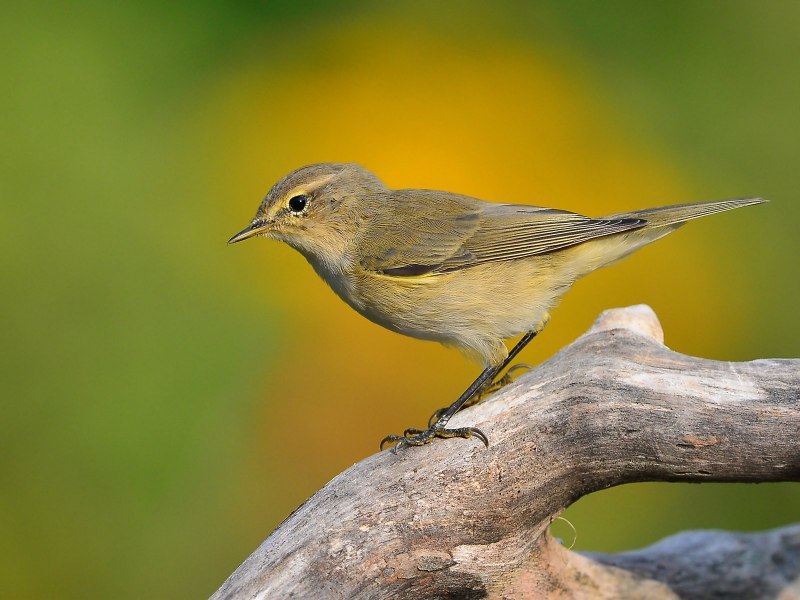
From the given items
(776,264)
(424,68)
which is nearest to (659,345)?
(776,264)

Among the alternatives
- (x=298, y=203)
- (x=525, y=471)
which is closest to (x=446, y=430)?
(x=525, y=471)

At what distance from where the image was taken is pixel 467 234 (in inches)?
147

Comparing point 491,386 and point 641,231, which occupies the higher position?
point 641,231

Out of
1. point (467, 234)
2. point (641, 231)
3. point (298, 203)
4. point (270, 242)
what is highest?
point (270, 242)

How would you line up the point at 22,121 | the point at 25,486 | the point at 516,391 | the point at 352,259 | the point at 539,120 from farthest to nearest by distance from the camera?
the point at 539,120 → the point at 22,121 → the point at 25,486 → the point at 352,259 → the point at 516,391

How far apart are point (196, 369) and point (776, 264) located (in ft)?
11.9

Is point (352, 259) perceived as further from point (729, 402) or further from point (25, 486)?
point (25, 486)

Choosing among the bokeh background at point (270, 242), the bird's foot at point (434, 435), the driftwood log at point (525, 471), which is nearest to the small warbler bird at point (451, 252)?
the bird's foot at point (434, 435)

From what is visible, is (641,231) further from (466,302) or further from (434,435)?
(434,435)

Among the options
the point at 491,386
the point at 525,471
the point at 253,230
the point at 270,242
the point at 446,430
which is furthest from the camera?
the point at 270,242

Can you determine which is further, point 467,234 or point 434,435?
point 467,234

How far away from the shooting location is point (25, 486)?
15.1ft

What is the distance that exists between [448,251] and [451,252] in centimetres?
1

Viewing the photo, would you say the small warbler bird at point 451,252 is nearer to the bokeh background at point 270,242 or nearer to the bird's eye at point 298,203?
the bird's eye at point 298,203
